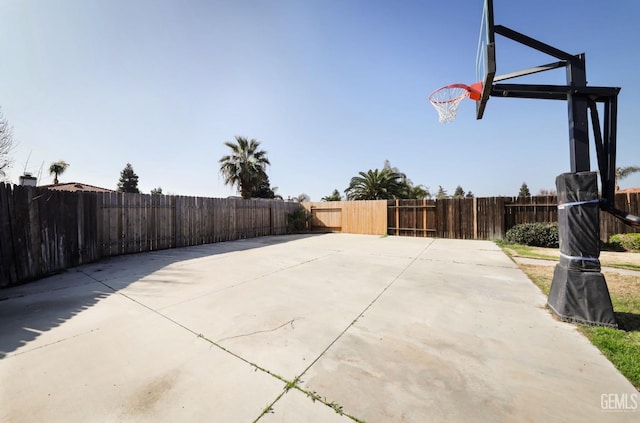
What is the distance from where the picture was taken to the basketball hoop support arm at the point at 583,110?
10.6 feet

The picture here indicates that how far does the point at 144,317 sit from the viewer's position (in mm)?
3129

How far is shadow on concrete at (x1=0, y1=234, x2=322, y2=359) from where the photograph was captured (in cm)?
279

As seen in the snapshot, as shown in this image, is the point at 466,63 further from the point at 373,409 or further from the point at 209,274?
the point at 209,274

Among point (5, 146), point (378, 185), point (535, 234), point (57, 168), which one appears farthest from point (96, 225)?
point (57, 168)

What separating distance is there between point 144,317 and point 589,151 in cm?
642

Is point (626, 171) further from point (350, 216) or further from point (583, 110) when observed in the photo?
point (583, 110)

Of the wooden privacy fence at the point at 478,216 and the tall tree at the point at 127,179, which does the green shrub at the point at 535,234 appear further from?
the tall tree at the point at 127,179

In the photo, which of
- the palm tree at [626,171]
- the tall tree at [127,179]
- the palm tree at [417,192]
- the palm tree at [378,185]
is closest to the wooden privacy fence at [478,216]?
the palm tree at [378,185]

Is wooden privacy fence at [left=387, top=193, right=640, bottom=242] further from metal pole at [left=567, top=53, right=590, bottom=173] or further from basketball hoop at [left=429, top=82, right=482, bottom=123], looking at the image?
metal pole at [left=567, top=53, right=590, bottom=173]

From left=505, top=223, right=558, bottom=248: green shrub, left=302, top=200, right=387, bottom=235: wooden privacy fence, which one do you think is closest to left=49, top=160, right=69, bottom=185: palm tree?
left=302, top=200, right=387, bottom=235: wooden privacy fence

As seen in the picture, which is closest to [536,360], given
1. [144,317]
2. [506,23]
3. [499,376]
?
[499,376]

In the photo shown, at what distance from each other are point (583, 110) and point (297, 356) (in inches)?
193

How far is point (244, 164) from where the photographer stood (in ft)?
57.0

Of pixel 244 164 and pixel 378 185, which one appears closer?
pixel 244 164
